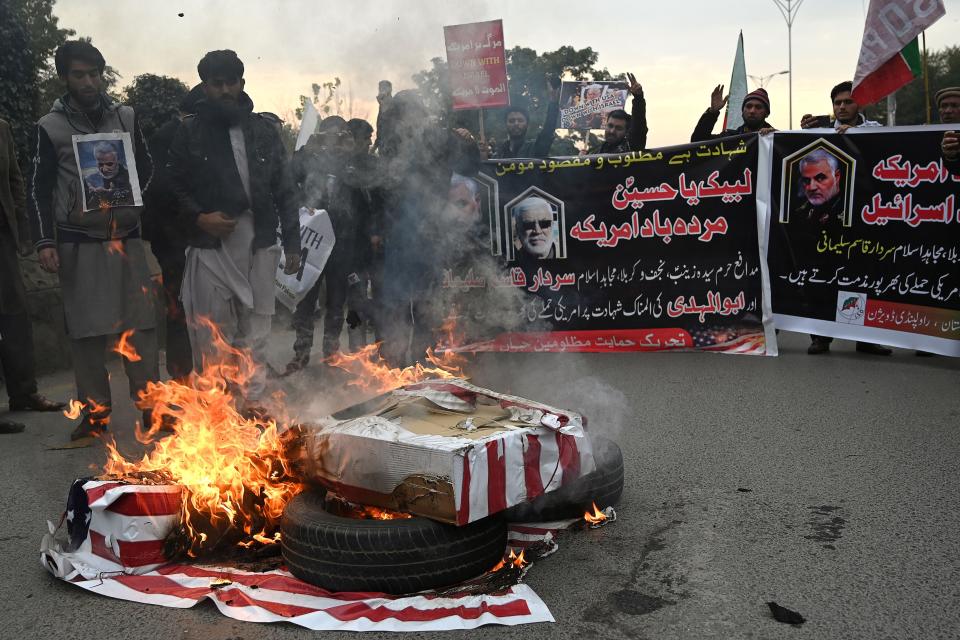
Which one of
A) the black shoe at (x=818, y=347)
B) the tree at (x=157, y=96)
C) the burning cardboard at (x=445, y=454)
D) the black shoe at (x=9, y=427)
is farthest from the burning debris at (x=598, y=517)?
the tree at (x=157, y=96)

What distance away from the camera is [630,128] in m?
8.66

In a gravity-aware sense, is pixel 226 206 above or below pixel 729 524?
above

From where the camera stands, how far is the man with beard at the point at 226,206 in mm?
5355

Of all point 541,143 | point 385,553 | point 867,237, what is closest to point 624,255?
point 541,143

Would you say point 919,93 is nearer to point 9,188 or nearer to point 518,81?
point 518,81

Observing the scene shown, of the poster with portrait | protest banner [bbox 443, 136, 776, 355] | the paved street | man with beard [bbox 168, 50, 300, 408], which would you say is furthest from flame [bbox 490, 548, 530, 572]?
protest banner [bbox 443, 136, 776, 355]

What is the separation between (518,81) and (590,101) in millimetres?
8158

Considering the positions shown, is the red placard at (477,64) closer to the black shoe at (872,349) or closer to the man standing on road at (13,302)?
the man standing on road at (13,302)

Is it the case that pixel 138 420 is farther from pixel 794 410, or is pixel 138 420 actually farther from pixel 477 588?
pixel 794 410

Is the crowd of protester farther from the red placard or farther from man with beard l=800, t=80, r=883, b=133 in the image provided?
man with beard l=800, t=80, r=883, b=133

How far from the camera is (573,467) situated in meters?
3.56

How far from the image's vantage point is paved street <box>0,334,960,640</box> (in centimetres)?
291

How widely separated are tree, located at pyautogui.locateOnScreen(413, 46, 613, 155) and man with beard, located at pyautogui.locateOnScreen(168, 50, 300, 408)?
1.25 metres

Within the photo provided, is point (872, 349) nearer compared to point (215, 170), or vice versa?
point (215, 170)
